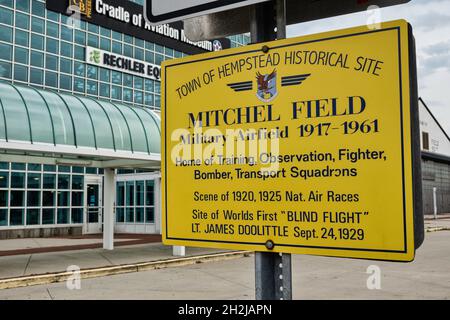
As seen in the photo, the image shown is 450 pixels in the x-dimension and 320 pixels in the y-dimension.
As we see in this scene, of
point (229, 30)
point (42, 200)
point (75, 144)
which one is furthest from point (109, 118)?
point (229, 30)

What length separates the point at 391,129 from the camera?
4.82ft

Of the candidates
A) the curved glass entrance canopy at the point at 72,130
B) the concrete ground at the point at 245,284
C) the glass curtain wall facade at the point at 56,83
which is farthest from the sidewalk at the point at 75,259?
the glass curtain wall facade at the point at 56,83

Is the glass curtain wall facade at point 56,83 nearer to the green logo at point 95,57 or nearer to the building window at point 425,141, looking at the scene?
the green logo at point 95,57

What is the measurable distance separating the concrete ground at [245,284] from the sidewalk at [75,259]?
148 centimetres

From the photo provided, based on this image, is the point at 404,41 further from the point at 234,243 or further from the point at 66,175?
the point at 66,175

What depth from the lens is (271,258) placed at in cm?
170

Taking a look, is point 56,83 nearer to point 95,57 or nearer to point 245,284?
point 95,57

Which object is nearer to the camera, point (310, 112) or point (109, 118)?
point (310, 112)

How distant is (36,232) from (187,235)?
25.6 meters

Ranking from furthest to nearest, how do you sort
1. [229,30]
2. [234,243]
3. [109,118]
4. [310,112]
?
[109,118] < [229,30] < [234,243] < [310,112]

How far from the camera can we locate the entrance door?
93.0 feet

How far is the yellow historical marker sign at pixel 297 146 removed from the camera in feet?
4.84

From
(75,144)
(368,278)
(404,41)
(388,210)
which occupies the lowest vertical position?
(368,278)

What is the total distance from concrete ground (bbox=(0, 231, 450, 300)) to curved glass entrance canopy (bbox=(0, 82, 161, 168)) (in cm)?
414
